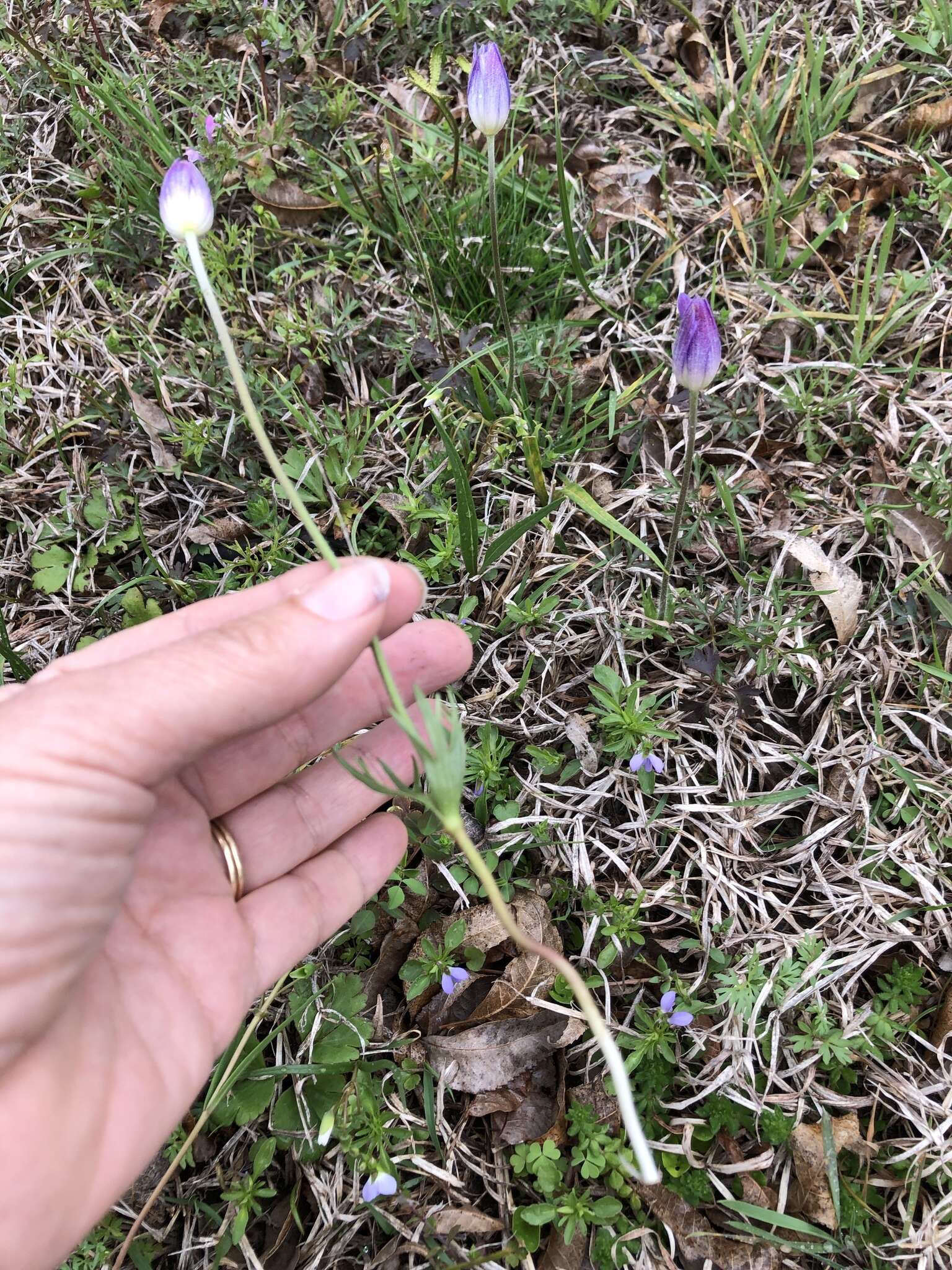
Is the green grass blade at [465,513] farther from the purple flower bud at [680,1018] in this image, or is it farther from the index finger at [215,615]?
the purple flower bud at [680,1018]

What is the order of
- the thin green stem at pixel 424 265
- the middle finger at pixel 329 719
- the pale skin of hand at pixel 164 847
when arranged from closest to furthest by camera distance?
the pale skin of hand at pixel 164 847
the middle finger at pixel 329 719
the thin green stem at pixel 424 265

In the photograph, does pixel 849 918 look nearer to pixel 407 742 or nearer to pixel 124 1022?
pixel 407 742

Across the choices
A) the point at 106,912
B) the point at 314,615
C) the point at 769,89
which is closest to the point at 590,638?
the point at 314,615

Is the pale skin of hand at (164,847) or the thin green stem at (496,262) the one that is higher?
the thin green stem at (496,262)

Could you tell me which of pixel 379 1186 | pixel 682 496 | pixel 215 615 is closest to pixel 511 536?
pixel 682 496

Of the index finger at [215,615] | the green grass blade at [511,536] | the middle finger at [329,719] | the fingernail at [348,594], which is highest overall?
the fingernail at [348,594]

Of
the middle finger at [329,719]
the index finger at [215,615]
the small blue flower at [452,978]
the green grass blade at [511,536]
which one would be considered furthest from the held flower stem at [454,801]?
the green grass blade at [511,536]

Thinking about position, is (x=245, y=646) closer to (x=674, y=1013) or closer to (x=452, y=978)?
(x=452, y=978)

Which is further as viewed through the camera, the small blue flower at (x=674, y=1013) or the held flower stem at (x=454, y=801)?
the small blue flower at (x=674, y=1013)
